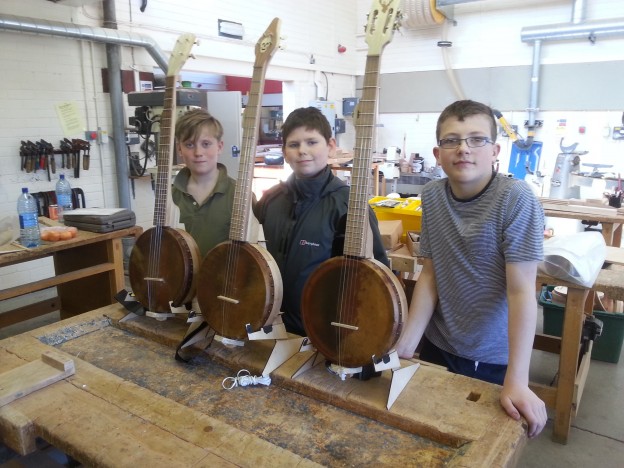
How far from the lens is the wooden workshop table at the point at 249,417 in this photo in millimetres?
1041

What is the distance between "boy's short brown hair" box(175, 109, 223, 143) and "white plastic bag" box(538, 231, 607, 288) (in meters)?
1.55

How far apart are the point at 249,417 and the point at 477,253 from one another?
78cm

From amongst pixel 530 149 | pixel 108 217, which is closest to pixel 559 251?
pixel 108 217

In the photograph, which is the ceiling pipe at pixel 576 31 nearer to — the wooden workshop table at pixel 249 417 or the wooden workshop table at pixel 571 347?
the wooden workshop table at pixel 571 347

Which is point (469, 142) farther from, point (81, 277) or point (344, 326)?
point (81, 277)

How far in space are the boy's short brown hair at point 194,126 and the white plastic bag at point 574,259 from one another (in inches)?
61.1

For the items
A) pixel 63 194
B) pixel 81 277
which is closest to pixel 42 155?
pixel 63 194

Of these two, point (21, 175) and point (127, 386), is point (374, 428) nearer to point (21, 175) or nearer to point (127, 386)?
point (127, 386)

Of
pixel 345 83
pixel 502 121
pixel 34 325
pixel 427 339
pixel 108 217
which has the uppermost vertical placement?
pixel 345 83

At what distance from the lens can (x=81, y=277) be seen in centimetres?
323

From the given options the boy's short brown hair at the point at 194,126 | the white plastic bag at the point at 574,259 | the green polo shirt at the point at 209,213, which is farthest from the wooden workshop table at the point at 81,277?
the white plastic bag at the point at 574,259

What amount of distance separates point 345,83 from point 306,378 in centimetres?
857

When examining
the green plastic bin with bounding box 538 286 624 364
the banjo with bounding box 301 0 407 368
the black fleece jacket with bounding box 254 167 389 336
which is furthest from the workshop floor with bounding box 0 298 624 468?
the banjo with bounding box 301 0 407 368

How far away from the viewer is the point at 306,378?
4.33 ft
